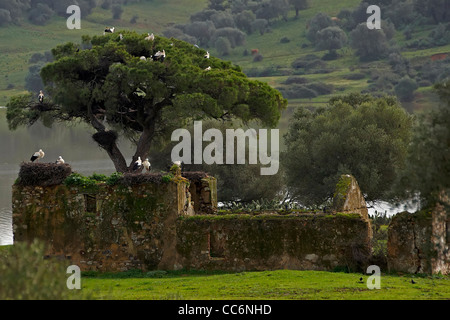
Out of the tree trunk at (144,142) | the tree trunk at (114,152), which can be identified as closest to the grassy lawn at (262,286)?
the tree trunk at (114,152)

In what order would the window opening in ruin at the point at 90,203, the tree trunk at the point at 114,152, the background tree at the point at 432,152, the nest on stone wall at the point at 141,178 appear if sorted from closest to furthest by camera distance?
the background tree at the point at 432,152, the nest on stone wall at the point at 141,178, the window opening in ruin at the point at 90,203, the tree trunk at the point at 114,152

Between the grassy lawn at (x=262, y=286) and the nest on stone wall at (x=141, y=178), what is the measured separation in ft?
10.8

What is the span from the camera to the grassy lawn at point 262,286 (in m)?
24.5

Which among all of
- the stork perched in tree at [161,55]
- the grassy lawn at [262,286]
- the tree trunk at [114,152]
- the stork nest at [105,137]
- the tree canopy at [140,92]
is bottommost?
the grassy lawn at [262,286]

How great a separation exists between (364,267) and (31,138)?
4288 inches

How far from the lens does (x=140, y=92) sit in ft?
170

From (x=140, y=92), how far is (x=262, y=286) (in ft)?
88.1

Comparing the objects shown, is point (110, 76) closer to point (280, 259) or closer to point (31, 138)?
point (280, 259)

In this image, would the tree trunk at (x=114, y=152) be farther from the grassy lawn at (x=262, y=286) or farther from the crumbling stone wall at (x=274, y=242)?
the grassy lawn at (x=262, y=286)

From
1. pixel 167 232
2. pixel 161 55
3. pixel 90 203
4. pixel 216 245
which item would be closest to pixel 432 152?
pixel 216 245

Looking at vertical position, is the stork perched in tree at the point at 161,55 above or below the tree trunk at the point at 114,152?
above

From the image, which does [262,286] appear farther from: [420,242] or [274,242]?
[420,242]

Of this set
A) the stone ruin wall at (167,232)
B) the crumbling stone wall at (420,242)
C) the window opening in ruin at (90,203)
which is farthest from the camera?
the window opening in ruin at (90,203)

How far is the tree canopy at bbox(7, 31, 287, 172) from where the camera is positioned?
48781 millimetres
